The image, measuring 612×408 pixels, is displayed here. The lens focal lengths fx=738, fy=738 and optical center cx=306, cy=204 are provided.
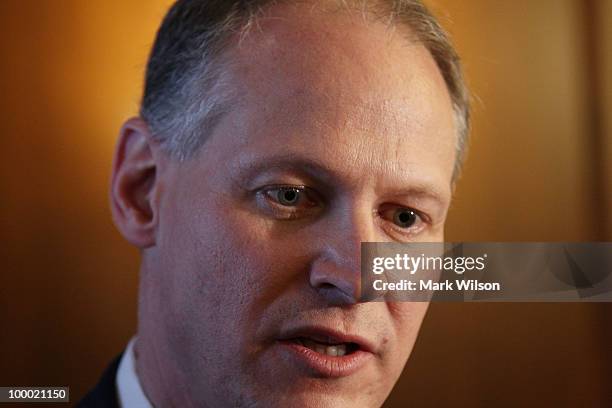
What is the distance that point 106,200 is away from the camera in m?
1.15

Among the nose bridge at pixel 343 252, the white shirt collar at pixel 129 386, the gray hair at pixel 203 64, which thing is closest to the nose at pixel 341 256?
the nose bridge at pixel 343 252

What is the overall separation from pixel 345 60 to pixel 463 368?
0.52 meters

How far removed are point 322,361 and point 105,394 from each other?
337mm

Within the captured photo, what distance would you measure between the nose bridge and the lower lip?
7cm

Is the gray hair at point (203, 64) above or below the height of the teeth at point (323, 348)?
above

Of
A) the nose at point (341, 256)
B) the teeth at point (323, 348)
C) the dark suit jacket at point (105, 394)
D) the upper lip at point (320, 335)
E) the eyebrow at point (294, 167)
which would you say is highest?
the eyebrow at point (294, 167)

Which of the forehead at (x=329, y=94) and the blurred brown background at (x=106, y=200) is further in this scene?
the blurred brown background at (x=106, y=200)

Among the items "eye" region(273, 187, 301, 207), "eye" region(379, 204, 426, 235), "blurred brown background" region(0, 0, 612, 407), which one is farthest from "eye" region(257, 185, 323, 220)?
"blurred brown background" region(0, 0, 612, 407)

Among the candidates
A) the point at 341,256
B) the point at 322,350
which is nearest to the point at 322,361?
the point at 322,350

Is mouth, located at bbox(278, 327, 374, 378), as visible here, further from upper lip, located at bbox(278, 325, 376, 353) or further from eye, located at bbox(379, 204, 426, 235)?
eye, located at bbox(379, 204, 426, 235)

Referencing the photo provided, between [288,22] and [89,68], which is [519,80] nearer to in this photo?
[288,22]

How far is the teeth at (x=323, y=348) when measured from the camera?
3.14 feet

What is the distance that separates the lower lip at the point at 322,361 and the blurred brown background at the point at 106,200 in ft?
0.70

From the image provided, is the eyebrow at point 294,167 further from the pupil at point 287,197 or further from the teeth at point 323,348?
the teeth at point 323,348
